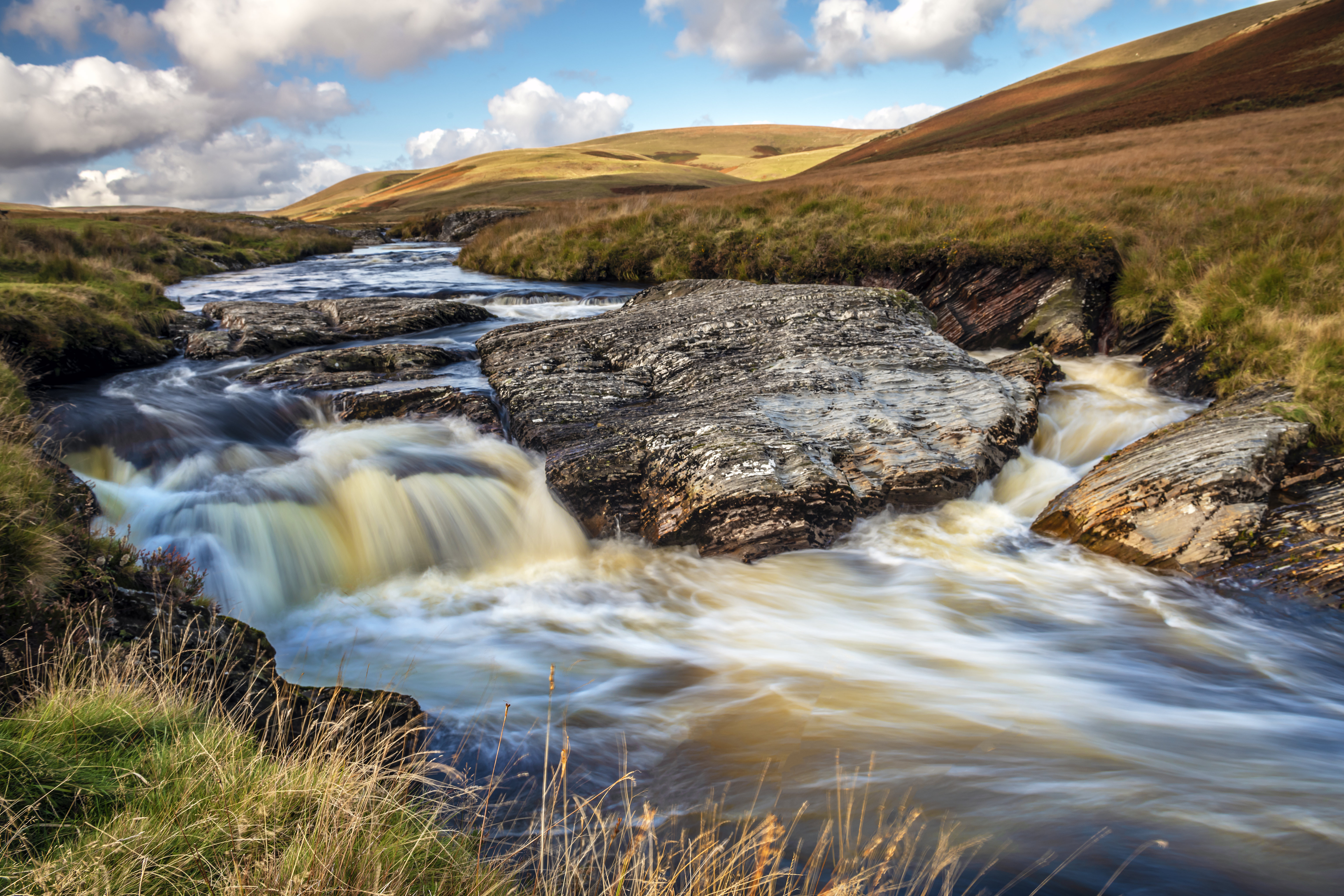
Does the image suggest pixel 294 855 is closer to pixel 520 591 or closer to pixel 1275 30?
pixel 520 591

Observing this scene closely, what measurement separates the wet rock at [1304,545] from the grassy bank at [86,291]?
42.8 ft

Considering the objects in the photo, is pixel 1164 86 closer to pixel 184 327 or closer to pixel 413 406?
pixel 413 406

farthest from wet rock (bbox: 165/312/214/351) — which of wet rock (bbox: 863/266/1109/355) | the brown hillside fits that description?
the brown hillside

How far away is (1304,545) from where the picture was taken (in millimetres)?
5820

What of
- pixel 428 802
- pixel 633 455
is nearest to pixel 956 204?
pixel 633 455

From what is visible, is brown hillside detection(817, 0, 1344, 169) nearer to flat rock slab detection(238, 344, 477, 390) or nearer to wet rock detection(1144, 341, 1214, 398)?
wet rock detection(1144, 341, 1214, 398)

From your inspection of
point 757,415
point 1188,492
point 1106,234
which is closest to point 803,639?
point 757,415

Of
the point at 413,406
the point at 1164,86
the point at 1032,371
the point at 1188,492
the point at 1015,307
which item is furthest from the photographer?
the point at 1164,86

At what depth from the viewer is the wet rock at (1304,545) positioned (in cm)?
569

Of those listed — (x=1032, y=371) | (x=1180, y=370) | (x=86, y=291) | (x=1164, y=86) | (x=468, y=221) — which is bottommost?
(x=1180, y=370)

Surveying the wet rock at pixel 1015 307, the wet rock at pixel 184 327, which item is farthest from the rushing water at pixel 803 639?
the wet rock at pixel 184 327

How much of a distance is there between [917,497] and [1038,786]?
372 centimetres

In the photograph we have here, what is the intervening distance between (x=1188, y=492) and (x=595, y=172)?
310 feet

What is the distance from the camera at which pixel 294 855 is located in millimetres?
2275
